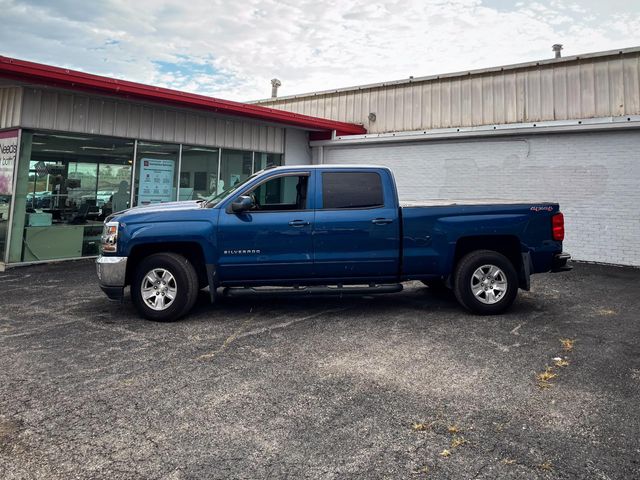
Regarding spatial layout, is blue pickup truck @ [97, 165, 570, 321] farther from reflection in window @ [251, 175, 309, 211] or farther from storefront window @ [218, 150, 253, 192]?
storefront window @ [218, 150, 253, 192]

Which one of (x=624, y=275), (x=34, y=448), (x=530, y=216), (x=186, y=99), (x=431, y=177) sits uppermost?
(x=186, y=99)

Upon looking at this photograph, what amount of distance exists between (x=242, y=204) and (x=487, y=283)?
3575 mm

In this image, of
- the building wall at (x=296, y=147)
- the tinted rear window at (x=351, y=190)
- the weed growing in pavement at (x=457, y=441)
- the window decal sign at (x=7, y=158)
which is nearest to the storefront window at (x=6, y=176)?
the window decal sign at (x=7, y=158)

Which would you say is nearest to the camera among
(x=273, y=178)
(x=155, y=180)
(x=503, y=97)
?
(x=273, y=178)

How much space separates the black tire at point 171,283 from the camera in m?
5.79

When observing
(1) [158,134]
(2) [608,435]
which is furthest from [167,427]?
(1) [158,134]

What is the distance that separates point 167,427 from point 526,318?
5020 mm

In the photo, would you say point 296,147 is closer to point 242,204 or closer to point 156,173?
point 156,173

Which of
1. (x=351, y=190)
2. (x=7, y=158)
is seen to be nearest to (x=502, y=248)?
(x=351, y=190)

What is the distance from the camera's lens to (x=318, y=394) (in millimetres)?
3764

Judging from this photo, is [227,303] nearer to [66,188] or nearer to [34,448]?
[34,448]

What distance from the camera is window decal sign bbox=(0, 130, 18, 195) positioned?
31.6 ft

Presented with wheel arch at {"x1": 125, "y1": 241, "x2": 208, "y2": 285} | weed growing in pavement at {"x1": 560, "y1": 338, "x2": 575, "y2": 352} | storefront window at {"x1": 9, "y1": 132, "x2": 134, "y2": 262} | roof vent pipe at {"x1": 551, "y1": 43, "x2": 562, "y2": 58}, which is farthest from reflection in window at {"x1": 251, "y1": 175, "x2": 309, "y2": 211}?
roof vent pipe at {"x1": 551, "y1": 43, "x2": 562, "y2": 58}

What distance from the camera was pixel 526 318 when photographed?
623 centimetres
